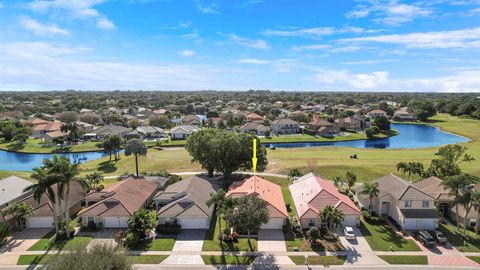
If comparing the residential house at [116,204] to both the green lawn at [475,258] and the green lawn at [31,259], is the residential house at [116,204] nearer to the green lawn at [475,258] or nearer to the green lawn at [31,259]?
the green lawn at [31,259]

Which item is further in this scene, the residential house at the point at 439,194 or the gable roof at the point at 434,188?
the gable roof at the point at 434,188

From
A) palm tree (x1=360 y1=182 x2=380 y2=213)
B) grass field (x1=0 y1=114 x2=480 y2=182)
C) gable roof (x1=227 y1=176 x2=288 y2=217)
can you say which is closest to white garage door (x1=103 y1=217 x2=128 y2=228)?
gable roof (x1=227 y1=176 x2=288 y2=217)

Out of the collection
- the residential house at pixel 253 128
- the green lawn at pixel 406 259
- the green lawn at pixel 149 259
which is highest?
the residential house at pixel 253 128

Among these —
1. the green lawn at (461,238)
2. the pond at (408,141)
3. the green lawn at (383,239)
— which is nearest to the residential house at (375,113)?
the pond at (408,141)

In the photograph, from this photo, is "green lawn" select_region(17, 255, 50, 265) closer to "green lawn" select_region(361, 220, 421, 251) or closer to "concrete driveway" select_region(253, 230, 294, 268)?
"concrete driveway" select_region(253, 230, 294, 268)

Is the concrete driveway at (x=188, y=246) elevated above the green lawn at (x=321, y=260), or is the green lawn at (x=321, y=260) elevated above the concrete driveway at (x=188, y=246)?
the green lawn at (x=321, y=260)

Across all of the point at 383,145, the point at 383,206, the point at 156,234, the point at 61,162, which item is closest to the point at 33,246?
the point at 61,162

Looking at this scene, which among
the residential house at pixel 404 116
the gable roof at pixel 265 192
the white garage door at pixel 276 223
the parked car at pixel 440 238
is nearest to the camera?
the parked car at pixel 440 238
